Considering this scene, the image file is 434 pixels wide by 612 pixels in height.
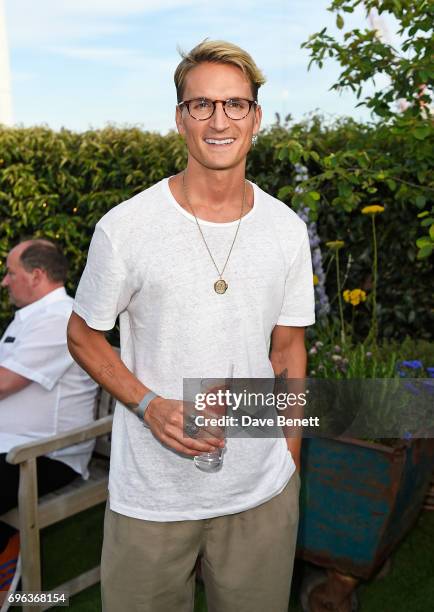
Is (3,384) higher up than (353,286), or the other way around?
(353,286)

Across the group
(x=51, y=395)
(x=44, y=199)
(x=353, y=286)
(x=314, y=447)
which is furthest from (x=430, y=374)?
(x=44, y=199)

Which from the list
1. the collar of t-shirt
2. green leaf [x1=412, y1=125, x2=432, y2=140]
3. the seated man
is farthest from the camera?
the collar of t-shirt

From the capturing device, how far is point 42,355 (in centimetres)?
314

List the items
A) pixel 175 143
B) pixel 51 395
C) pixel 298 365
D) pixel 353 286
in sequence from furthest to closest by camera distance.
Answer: pixel 175 143 < pixel 353 286 < pixel 51 395 < pixel 298 365

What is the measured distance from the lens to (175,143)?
5254mm

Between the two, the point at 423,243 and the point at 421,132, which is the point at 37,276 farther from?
the point at 421,132

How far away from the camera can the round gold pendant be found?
5.48ft

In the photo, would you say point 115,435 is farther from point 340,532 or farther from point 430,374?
point 430,374

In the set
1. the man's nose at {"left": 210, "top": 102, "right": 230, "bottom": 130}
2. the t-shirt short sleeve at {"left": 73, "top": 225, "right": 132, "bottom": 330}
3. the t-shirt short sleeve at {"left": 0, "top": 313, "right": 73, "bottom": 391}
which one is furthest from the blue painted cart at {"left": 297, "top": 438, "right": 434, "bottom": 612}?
the man's nose at {"left": 210, "top": 102, "right": 230, "bottom": 130}

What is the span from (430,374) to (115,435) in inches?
82.0

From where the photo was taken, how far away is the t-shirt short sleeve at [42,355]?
311 cm

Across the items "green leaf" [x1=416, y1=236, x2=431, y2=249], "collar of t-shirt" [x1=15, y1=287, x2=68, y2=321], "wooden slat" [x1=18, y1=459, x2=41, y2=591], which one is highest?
"green leaf" [x1=416, y1=236, x2=431, y2=249]

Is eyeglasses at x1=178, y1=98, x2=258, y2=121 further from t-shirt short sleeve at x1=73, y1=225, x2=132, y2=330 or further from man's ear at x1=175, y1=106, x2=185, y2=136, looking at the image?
t-shirt short sleeve at x1=73, y1=225, x2=132, y2=330

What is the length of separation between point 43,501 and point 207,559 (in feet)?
4.75
